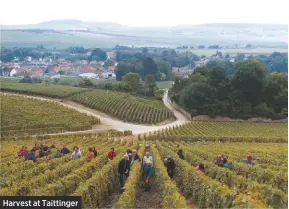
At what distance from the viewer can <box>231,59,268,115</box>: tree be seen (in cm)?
8356

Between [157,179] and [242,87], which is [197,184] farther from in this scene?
[242,87]

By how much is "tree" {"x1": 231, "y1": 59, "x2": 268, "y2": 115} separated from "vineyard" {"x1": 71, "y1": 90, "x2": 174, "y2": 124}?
15258 millimetres

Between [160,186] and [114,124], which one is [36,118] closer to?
[114,124]

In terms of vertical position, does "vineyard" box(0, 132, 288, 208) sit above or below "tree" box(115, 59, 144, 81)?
above

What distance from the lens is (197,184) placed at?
53.1 ft

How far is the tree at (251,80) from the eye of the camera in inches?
3290

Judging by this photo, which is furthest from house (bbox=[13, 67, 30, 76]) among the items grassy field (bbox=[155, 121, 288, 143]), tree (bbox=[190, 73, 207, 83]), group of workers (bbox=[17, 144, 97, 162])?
group of workers (bbox=[17, 144, 97, 162])

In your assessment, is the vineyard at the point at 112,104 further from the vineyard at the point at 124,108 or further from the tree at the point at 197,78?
the tree at the point at 197,78

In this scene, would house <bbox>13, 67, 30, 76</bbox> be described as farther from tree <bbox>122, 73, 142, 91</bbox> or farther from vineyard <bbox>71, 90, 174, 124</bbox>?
vineyard <bbox>71, 90, 174, 124</bbox>

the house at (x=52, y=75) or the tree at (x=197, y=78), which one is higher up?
the tree at (x=197, y=78)

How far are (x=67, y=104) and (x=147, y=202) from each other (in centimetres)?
6581

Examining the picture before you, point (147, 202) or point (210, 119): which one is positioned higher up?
point (147, 202)

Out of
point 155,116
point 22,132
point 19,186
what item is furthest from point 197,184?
point 155,116

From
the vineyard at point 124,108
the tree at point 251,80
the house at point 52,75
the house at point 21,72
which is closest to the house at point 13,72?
the house at point 21,72
